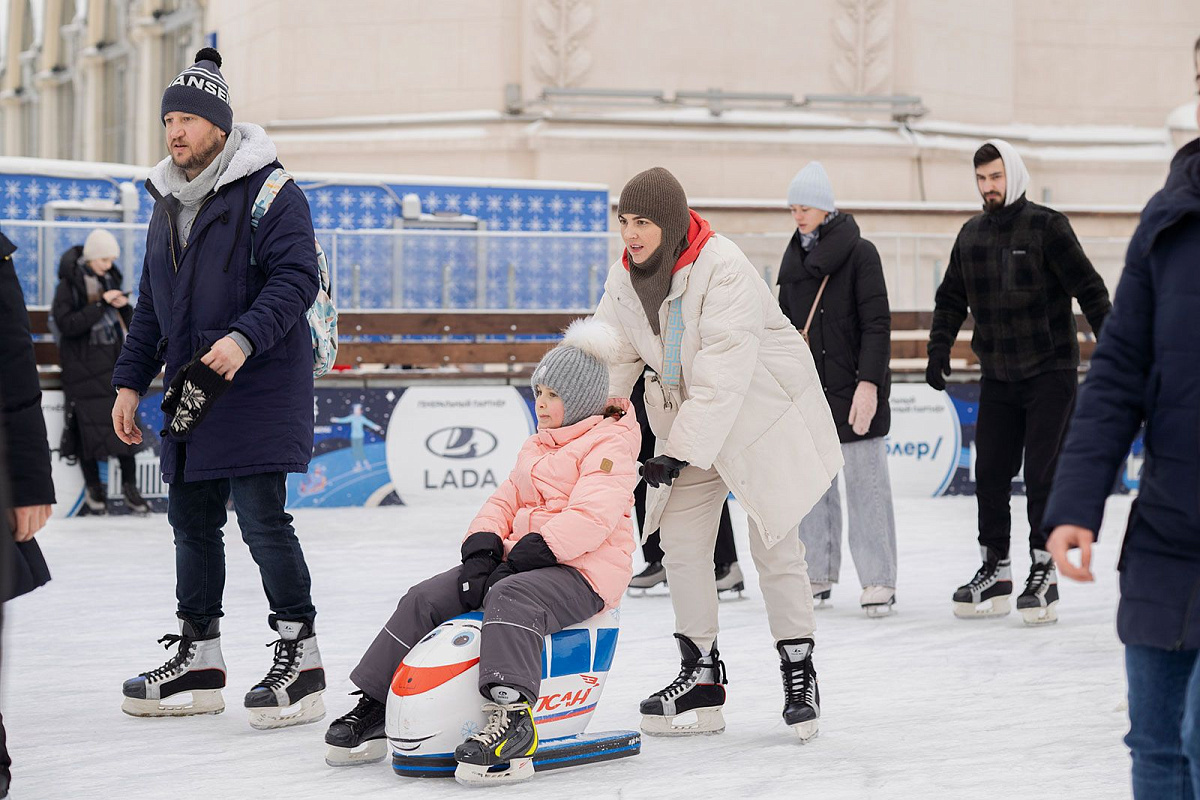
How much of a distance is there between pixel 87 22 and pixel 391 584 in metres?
A: 23.3

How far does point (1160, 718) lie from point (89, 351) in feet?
27.0

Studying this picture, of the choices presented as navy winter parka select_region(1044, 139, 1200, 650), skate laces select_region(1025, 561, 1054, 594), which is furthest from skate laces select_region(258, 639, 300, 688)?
skate laces select_region(1025, 561, 1054, 594)

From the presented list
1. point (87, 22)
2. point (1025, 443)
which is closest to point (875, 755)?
point (1025, 443)

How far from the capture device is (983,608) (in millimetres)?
6410

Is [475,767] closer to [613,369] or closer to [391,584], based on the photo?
[613,369]

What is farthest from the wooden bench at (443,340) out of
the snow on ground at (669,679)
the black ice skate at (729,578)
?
the black ice skate at (729,578)

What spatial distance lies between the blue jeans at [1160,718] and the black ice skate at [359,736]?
2.06 m

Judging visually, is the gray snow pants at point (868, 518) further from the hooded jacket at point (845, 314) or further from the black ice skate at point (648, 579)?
the black ice skate at point (648, 579)

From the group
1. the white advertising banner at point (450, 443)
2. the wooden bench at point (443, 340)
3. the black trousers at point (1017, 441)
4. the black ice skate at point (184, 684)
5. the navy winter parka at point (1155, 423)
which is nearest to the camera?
the navy winter parka at point (1155, 423)

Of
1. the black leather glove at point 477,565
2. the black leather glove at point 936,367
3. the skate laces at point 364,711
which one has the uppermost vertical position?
the black leather glove at point 936,367

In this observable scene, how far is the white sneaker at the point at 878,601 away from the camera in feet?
21.1

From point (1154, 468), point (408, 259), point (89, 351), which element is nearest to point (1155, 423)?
point (1154, 468)

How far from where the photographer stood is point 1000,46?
1702 cm

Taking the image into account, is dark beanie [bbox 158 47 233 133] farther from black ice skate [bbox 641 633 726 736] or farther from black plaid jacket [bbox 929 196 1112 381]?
black plaid jacket [bbox 929 196 1112 381]
